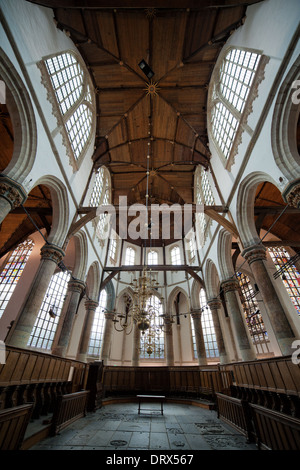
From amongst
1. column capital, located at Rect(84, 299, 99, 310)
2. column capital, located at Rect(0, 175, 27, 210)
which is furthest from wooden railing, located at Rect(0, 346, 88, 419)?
column capital, located at Rect(84, 299, 99, 310)

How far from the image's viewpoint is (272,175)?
21.0 feet

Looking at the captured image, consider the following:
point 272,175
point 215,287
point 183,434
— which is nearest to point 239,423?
point 183,434

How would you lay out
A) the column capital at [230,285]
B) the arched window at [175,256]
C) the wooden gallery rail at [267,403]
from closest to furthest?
1. the wooden gallery rail at [267,403]
2. the column capital at [230,285]
3. the arched window at [175,256]

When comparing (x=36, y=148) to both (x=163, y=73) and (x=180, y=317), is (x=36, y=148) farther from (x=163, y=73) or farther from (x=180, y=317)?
(x=180, y=317)

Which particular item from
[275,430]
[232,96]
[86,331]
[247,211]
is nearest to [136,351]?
[86,331]

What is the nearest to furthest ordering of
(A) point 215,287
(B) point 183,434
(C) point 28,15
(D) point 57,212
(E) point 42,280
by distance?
(B) point 183,434 → (C) point 28,15 → (E) point 42,280 → (D) point 57,212 → (A) point 215,287

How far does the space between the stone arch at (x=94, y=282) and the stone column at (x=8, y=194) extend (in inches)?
316

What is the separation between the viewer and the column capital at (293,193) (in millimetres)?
5344

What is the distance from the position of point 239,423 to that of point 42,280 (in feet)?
23.3

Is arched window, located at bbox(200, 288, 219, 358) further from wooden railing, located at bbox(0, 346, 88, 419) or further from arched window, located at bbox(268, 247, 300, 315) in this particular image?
wooden railing, located at bbox(0, 346, 88, 419)

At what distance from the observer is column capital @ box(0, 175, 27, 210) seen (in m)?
5.39

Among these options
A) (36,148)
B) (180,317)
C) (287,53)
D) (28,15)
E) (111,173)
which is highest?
(111,173)
